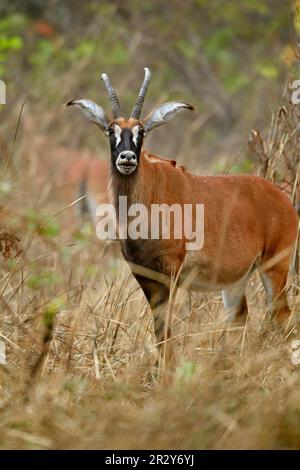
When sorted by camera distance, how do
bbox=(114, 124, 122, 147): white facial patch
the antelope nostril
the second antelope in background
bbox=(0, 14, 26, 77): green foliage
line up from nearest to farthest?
the antelope nostril
bbox=(114, 124, 122, 147): white facial patch
the second antelope in background
bbox=(0, 14, 26, 77): green foliage

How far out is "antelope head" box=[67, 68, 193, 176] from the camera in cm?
620

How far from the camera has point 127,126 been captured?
248 inches

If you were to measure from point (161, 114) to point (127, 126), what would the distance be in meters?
0.38

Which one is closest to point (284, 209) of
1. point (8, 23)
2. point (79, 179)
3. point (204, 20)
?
point (79, 179)

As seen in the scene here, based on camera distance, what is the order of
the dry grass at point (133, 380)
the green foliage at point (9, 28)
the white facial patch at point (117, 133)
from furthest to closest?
the green foliage at point (9, 28) < the white facial patch at point (117, 133) < the dry grass at point (133, 380)

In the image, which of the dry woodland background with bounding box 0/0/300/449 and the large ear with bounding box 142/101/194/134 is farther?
the large ear with bounding box 142/101/194/134

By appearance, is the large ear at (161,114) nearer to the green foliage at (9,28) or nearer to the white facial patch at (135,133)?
the white facial patch at (135,133)

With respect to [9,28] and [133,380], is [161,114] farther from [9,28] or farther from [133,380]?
[9,28]

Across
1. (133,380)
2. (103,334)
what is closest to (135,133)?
(103,334)

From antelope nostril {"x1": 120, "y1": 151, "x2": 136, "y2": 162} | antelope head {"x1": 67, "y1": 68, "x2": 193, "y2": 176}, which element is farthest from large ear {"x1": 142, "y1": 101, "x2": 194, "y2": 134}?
antelope nostril {"x1": 120, "y1": 151, "x2": 136, "y2": 162}

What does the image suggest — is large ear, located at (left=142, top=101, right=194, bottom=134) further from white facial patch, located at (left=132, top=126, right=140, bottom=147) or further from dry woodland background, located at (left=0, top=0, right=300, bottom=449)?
dry woodland background, located at (left=0, top=0, right=300, bottom=449)

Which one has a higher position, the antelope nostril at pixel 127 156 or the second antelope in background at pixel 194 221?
the antelope nostril at pixel 127 156

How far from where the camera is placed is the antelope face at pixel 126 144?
6.15 meters

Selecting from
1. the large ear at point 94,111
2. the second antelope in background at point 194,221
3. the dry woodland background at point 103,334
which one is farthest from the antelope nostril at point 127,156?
the dry woodland background at point 103,334
